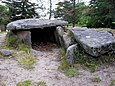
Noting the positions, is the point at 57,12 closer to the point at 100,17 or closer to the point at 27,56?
the point at 100,17

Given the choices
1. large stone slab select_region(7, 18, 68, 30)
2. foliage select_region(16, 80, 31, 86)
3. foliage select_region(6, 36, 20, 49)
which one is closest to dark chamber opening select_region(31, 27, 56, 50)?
large stone slab select_region(7, 18, 68, 30)

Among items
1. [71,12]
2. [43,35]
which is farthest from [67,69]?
[71,12]

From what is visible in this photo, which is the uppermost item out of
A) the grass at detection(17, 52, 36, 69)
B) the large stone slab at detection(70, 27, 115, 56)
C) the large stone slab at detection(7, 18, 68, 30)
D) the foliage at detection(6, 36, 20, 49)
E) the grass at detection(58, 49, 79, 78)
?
the large stone slab at detection(7, 18, 68, 30)

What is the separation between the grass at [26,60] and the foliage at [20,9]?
720 cm

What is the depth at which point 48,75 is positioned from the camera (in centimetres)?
548

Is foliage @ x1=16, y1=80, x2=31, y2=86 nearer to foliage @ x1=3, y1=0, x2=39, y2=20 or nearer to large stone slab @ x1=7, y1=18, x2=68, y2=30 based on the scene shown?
large stone slab @ x1=7, y1=18, x2=68, y2=30

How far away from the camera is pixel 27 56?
6.50m

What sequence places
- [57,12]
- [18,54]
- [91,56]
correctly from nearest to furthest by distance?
1. [91,56]
2. [18,54]
3. [57,12]

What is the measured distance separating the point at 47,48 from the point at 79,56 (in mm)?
1858

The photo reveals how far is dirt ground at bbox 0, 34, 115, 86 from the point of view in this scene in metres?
5.14

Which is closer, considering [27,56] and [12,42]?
[27,56]

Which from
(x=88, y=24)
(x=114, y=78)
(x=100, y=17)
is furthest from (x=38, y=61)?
(x=88, y=24)

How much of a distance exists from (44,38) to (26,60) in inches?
107

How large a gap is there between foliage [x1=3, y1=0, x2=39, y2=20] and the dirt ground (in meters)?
7.51
